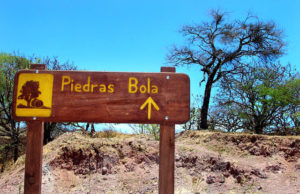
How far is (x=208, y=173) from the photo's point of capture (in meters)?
7.66

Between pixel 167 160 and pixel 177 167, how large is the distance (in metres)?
4.88

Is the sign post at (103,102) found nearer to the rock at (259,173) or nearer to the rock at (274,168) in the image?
the rock at (259,173)

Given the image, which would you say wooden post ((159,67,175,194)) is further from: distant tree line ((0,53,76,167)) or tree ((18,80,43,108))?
distant tree line ((0,53,76,167))

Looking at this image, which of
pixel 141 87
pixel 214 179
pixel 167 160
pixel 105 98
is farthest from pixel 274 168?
pixel 105 98

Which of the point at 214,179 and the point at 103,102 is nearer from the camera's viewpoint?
the point at 103,102

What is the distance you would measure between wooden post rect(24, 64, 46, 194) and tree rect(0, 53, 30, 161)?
13.6 metres

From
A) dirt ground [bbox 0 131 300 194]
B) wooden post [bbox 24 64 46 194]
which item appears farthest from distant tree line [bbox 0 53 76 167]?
wooden post [bbox 24 64 46 194]

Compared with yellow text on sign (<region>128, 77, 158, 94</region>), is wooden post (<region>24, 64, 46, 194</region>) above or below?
below

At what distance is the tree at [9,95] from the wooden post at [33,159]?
13.6 meters

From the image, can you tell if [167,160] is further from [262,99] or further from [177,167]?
[262,99]

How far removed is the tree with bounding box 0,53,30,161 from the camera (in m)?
15.6

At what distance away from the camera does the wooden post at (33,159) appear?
343 cm

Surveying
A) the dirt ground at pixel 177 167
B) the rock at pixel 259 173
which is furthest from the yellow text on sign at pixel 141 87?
the rock at pixel 259 173

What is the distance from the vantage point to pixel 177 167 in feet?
26.2
